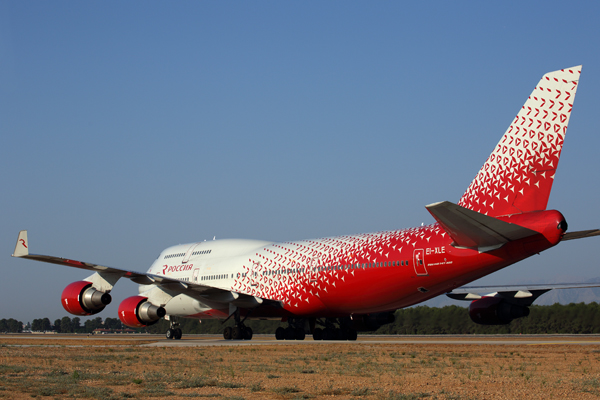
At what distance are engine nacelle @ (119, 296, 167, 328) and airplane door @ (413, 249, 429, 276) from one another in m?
14.1

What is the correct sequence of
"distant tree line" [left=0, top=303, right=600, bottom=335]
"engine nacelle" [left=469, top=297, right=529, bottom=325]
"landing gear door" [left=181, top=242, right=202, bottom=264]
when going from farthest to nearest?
"distant tree line" [left=0, top=303, right=600, bottom=335]
"landing gear door" [left=181, top=242, right=202, bottom=264]
"engine nacelle" [left=469, top=297, right=529, bottom=325]

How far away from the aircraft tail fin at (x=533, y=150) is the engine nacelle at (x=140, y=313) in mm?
17253

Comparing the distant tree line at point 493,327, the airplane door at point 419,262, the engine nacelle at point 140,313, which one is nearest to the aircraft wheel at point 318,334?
the engine nacelle at point 140,313

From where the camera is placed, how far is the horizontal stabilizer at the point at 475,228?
664 inches

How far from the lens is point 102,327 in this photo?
92.9 meters

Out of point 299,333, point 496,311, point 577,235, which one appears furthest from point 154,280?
point 577,235

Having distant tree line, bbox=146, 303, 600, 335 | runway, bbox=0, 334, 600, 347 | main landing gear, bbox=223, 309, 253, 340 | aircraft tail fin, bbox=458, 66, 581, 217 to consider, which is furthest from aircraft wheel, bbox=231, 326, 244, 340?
distant tree line, bbox=146, 303, 600, 335

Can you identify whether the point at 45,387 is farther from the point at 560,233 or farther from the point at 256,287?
the point at 256,287

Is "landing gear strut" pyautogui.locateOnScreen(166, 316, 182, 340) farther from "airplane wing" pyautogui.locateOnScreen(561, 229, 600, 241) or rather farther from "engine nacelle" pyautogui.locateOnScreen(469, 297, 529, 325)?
"airplane wing" pyautogui.locateOnScreen(561, 229, 600, 241)

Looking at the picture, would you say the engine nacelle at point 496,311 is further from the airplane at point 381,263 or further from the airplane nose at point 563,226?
the airplane nose at point 563,226

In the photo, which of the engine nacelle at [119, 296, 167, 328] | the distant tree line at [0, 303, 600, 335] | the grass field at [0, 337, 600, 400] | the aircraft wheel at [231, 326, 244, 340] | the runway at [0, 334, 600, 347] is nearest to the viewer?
the grass field at [0, 337, 600, 400]

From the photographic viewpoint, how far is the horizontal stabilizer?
16859mm

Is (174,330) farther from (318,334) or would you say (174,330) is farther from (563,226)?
(563,226)

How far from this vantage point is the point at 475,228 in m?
18.2
